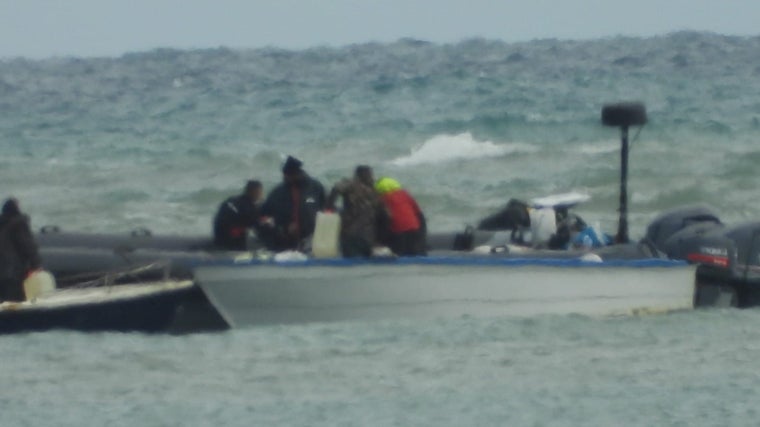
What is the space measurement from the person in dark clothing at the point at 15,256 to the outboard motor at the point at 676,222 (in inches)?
178

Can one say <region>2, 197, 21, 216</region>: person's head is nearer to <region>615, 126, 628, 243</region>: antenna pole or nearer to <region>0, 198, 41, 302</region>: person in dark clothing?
<region>0, 198, 41, 302</region>: person in dark clothing

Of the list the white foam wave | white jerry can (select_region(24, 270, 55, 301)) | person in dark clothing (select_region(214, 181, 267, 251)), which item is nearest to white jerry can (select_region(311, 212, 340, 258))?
person in dark clothing (select_region(214, 181, 267, 251))

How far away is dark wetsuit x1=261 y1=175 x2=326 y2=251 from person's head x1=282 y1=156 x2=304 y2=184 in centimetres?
5

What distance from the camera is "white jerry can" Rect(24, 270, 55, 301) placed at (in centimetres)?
1697

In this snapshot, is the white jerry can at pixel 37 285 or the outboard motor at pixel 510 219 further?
the outboard motor at pixel 510 219

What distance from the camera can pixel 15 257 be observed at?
17.0 m

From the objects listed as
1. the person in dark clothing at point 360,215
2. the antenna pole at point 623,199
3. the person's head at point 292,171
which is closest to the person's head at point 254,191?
the person's head at point 292,171

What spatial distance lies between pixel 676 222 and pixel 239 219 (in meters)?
3.27

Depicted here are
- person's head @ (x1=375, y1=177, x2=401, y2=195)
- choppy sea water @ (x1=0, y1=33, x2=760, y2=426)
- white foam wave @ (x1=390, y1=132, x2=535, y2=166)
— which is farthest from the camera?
white foam wave @ (x1=390, y1=132, x2=535, y2=166)

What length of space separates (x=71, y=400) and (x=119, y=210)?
1819 cm

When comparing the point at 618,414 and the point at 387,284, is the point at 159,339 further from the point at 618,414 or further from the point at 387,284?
the point at 618,414

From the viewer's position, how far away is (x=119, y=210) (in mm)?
31828

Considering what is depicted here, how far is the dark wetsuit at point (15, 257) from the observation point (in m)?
17.0

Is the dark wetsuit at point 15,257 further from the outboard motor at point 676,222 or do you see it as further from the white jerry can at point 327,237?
the outboard motor at point 676,222
